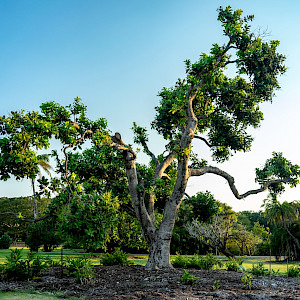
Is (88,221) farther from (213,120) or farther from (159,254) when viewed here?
(213,120)

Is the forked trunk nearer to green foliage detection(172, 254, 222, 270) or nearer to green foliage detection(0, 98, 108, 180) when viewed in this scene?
green foliage detection(172, 254, 222, 270)

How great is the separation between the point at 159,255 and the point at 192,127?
15.4 ft

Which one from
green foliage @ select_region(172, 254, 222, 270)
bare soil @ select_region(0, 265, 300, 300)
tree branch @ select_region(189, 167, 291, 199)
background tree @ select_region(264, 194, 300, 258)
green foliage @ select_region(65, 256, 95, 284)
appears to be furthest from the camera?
background tree @ select_region(264, 194, 300, 258)

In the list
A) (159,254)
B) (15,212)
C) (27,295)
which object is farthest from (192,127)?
(15,212)

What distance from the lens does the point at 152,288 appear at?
697 centimetres

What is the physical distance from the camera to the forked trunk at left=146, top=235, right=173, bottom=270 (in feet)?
34.7

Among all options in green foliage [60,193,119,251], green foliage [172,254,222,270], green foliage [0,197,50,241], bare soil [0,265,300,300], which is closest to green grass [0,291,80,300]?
bare soil [0,265,300,300]

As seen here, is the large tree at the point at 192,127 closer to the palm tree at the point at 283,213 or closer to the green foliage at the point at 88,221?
the green foliage at the point at 88,221

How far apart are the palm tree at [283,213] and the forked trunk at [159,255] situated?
75.5 feet

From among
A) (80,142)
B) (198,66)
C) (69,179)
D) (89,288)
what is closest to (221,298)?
(89,288)

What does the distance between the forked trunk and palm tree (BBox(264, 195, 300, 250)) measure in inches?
906

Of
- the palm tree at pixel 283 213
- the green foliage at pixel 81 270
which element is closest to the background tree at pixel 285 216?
the palm tree at pixel 283 213

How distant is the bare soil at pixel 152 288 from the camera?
20.2 feet

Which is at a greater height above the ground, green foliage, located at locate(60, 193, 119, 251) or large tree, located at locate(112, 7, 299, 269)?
large tree, located at locate(112, 7, 299, 269)
